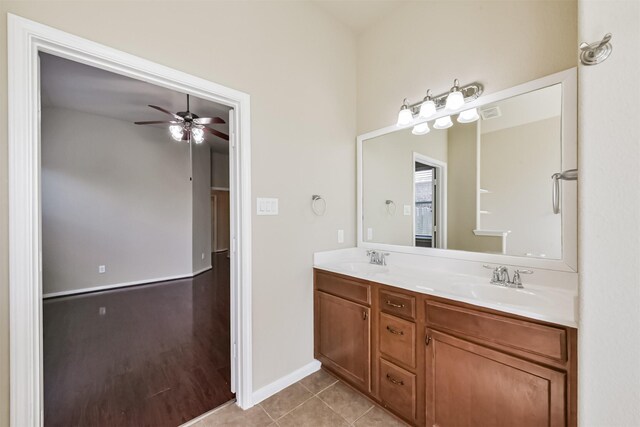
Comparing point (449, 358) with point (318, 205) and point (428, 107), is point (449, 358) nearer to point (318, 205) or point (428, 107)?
point (318, 205)

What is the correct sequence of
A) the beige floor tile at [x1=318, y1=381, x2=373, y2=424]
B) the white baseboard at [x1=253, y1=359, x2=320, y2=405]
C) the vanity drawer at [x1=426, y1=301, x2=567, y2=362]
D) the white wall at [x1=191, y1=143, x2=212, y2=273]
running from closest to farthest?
the vanity drawer at [x1=426, y1=301, x2=567, y2=362] < the beige floor tile at [x1=318, y1=381, x2=373, y2=424] < the white baseboard at [x1=253, y1=359, x2=320, y2=405] < the white wall at [x1=191, y1=143, x2=212, y2=273]

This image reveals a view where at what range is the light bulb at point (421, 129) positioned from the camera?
1.93 metres

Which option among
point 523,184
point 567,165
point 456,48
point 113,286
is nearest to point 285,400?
point 523,184

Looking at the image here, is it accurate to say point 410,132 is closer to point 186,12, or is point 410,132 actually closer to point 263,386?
point 186,12

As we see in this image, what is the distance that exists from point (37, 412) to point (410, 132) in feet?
8.84

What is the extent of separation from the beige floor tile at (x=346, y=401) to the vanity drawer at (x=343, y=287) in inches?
27.6

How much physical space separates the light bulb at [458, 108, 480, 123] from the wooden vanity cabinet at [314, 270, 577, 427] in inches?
49.4

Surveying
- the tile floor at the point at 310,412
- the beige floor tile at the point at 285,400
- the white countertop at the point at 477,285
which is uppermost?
the white countertop at the point at 477,285

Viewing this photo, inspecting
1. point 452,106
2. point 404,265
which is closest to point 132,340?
Result: point 404,265

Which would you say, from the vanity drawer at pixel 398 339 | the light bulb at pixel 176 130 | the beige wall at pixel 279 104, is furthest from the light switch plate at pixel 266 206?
the light bulb at pixel 176 130

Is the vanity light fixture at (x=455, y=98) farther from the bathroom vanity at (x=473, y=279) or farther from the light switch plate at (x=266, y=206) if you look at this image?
the light switch plate at (x=266, y=206)

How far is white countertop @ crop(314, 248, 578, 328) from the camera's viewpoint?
3.48ft

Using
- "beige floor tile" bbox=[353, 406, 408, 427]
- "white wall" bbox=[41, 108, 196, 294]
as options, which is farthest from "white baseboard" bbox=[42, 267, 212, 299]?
"beige floor tile" bbox=[353, 406, 408, 427]

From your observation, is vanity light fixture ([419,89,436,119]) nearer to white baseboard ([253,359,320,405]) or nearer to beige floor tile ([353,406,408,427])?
beige floor tile ([353,406,408,427])
